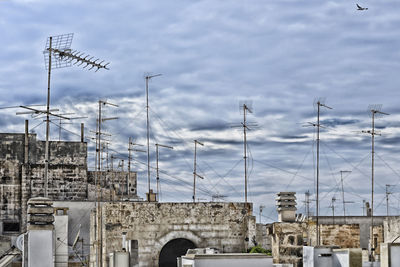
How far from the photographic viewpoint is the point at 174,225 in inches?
1007

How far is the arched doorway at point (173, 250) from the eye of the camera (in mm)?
26000

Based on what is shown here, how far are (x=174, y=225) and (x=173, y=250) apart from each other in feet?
3.83

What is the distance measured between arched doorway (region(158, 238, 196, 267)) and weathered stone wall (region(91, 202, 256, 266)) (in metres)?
0.48

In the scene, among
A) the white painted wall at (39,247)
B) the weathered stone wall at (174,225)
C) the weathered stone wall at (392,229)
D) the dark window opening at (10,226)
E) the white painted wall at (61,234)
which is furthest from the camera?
the dark window opening at (10,226)

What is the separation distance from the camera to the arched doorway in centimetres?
2600

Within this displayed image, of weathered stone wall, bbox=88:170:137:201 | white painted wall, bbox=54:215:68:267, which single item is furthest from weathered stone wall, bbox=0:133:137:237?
white painted wall, bbox=54:215:68:267

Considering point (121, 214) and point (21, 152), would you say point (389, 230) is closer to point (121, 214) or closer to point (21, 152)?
point (121, 214)

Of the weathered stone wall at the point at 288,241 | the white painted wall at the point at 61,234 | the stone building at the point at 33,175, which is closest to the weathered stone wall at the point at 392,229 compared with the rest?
the weathered stone wall at the point at 288,241

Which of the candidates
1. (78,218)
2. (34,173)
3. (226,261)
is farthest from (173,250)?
(34,173)

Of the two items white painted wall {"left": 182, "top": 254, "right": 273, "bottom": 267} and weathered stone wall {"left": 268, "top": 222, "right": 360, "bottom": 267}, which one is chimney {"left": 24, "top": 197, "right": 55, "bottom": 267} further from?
weathered stone wall {"left": 268, "top": 222, "right": 360, "bottom": 267}

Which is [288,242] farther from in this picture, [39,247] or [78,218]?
[39,247]

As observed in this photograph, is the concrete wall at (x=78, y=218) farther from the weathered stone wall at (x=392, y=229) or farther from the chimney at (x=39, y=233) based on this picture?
the chimney at (x=39, y=233)

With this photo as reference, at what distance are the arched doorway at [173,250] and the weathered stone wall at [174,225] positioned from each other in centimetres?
48

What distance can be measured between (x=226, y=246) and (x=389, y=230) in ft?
24.5
